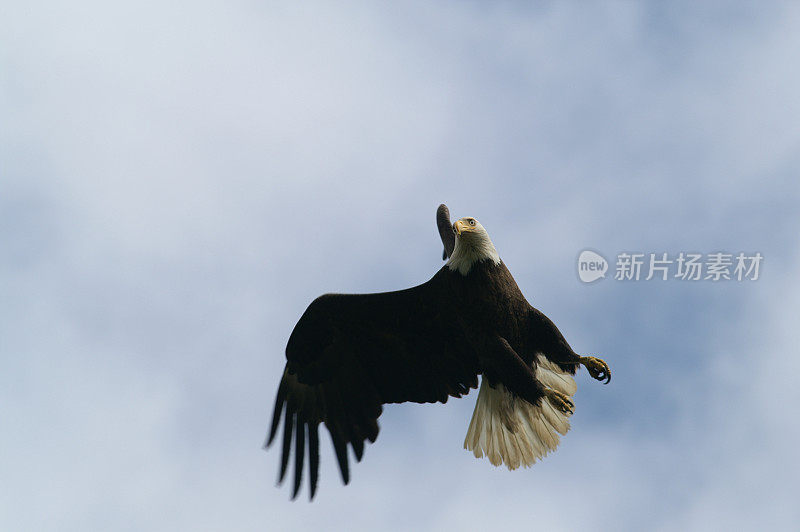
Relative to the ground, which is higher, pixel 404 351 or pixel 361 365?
pixel 404 351

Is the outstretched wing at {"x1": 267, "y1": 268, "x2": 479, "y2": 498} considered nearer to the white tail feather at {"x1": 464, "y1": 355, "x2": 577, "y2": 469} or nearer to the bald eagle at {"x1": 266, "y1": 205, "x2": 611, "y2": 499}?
the bald eagle at {"x1": 266, "y1": 205, "x2": 611, "y2": 499}

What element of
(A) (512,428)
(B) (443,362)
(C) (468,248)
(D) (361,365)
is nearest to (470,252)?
(C) (468,248)

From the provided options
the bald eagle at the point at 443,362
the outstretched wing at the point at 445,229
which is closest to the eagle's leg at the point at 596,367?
the bald eagle at the point at 443,362

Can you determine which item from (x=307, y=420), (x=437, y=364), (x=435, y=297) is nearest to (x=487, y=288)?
(x=435, y=297)

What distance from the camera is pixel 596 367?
6871 millimetres

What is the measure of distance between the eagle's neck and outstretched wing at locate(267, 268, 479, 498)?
366 millimetres

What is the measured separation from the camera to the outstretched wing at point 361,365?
7191mm

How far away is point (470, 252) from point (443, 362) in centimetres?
105

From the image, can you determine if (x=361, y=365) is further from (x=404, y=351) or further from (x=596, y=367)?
(x=596, y=367)

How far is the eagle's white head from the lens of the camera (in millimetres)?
6750

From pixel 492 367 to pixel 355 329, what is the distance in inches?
47.6

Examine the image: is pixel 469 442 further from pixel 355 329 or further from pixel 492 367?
pixel 355 329

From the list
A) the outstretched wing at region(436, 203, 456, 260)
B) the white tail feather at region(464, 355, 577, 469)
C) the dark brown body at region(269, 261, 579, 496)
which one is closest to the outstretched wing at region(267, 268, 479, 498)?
the dark brown body at region(269, 261, 579, 496)

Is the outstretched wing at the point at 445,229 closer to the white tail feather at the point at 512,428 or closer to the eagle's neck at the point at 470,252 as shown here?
the eagle's neck at the point at 470,252
